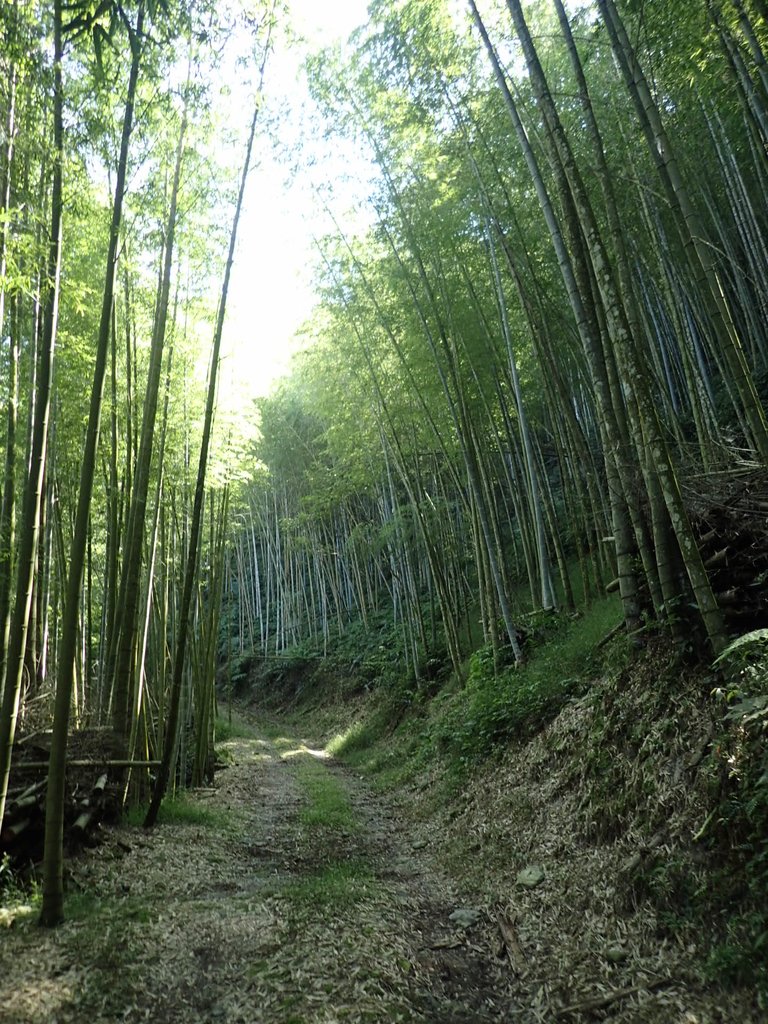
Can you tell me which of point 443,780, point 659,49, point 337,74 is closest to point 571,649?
point 443,780

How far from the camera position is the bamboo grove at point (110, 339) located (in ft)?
9.50

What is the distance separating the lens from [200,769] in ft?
21.9

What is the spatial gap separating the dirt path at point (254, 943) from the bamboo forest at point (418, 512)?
0.07ft

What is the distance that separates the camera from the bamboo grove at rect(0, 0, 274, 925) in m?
2.89

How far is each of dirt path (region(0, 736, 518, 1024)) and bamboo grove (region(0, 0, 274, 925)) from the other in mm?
442

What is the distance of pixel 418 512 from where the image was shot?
8.59 meters

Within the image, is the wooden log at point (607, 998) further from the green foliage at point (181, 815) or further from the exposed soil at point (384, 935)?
the green foliage at point (181, 815)

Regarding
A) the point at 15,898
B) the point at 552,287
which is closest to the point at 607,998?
the point at 15,898

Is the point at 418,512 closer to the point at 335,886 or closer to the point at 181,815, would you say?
the point at 181,815

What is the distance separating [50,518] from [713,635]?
→ 16.6 feet

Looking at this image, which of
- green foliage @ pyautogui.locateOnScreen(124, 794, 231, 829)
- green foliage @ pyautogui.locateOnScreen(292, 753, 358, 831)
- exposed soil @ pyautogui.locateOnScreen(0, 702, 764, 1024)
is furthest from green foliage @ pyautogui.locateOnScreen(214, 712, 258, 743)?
exposed soil @ pyautogui.locateOnScreen(0, 702, 764, 1024)

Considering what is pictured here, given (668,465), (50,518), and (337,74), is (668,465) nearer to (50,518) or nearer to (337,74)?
(50,518)

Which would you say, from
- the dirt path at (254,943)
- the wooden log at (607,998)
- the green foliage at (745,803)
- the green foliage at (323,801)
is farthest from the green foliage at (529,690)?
the wooden log at (607,998)

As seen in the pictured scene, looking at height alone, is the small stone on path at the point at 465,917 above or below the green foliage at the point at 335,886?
below
